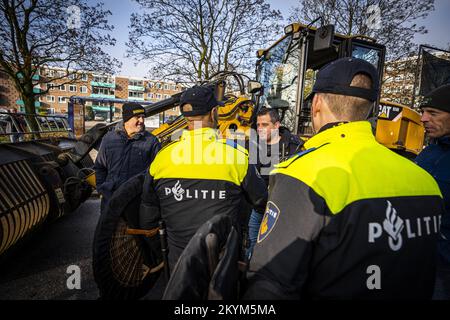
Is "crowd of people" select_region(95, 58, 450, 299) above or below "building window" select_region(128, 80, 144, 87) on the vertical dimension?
below

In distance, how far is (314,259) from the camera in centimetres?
92

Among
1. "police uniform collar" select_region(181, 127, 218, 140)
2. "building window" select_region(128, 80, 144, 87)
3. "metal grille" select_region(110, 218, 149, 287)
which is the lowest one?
"metal grille" select_region(110, 218, 149, 287)

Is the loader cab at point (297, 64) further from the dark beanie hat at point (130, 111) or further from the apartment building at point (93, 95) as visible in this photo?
the apartment building at point (93, 95)

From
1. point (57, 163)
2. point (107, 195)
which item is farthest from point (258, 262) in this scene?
point (57, 163)

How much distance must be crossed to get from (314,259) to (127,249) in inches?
70.2

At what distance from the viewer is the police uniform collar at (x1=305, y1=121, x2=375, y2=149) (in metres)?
1.07

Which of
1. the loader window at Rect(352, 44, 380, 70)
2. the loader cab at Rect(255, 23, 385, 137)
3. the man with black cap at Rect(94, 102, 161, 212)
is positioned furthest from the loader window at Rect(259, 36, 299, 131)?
the man with black cap at Rect(94, 102, 161, 212)

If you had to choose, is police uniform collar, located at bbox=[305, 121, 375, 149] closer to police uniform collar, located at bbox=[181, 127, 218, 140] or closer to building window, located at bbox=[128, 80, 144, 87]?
police uniform collar, located at bbox=[181, 127, 218, 140]

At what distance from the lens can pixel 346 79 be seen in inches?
45.3

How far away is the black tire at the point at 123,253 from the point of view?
75.4 inches

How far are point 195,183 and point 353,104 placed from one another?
4.06 ft

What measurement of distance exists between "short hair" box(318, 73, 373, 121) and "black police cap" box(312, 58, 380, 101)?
0.02 m

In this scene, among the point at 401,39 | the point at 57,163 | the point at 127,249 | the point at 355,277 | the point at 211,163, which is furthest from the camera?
the point at 401,39

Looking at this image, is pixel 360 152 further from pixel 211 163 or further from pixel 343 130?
pixel 211 163
